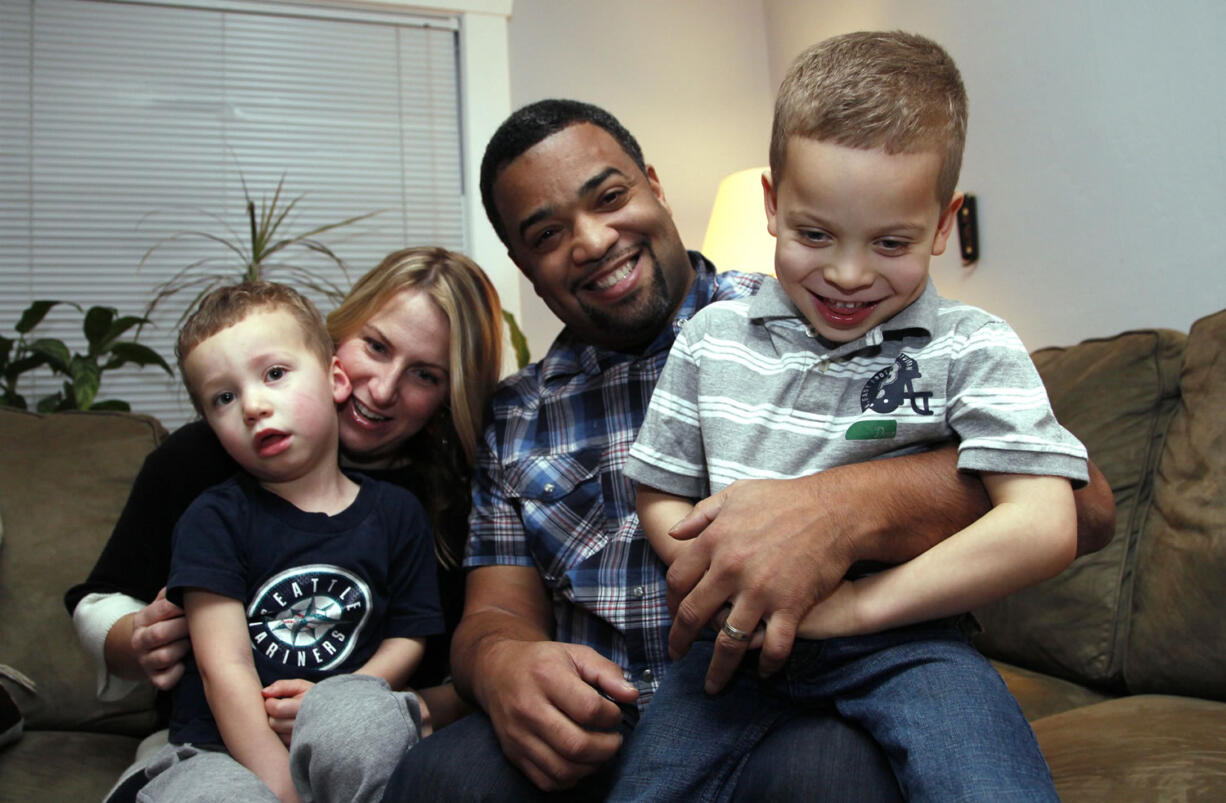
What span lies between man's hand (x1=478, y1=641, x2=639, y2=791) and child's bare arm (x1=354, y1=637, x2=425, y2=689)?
224 millimetres

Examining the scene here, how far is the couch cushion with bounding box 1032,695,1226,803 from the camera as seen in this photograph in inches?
38.3

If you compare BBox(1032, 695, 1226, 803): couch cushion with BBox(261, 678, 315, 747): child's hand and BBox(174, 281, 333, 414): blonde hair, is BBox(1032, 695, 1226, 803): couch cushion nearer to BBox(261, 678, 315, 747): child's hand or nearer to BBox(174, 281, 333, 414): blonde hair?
BBox(261, 678, 315, 747): child's hand

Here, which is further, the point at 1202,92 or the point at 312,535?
the point at 1202,92

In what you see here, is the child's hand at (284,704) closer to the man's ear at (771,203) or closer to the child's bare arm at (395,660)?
the child's bare arm at (395,660)

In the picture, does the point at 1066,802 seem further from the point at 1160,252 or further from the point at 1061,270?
the point at 1061,270

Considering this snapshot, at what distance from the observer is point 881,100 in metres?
0.89

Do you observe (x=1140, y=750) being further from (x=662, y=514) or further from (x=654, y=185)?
(x=654, y=185)

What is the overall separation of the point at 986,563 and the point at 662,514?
0.35 metres

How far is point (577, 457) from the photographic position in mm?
1415

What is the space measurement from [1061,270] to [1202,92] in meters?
0.50

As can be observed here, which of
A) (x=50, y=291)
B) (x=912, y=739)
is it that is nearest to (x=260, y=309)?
(x=912, y=739)

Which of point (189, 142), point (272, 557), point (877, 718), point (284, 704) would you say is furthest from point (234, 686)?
point (189, 142)

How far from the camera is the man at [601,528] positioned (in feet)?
2.93

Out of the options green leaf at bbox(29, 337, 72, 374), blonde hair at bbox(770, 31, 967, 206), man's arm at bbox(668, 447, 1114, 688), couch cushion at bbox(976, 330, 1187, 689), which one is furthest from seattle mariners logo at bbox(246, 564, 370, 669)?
green leaf at bbox(29, 337, 72, 374)
